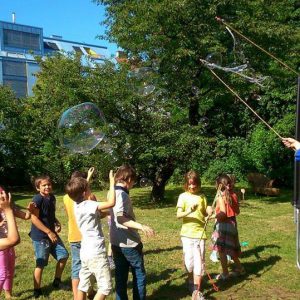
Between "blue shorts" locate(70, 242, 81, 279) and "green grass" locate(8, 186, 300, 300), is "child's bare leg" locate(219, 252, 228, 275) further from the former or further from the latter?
"blue shorts" locate(70, 242, 81, 279)

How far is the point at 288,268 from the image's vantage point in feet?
23.6

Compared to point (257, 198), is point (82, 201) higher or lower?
higher

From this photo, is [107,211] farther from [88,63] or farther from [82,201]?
[88,63]

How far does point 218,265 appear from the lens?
7363 millimetres

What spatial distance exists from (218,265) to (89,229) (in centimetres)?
320

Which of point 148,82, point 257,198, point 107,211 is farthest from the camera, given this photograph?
point 257,198

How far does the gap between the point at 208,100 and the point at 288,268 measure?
35.5ft

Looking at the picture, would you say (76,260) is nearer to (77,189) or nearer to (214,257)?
(77,189)

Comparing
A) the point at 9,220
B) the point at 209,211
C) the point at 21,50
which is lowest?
the point at 209,211

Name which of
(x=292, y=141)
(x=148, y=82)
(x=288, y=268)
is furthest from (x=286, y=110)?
(x=292, y=141)

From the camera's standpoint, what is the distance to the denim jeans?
5004 millimetres

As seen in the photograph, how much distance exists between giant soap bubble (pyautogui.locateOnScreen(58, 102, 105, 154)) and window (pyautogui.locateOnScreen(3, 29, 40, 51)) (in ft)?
240

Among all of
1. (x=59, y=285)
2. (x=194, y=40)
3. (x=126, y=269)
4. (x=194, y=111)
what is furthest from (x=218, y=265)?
(x=194, y=111)

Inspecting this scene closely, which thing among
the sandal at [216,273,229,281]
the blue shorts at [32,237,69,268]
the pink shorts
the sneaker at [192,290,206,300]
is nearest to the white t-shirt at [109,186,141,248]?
the sneaker at [192,290,206,300]
